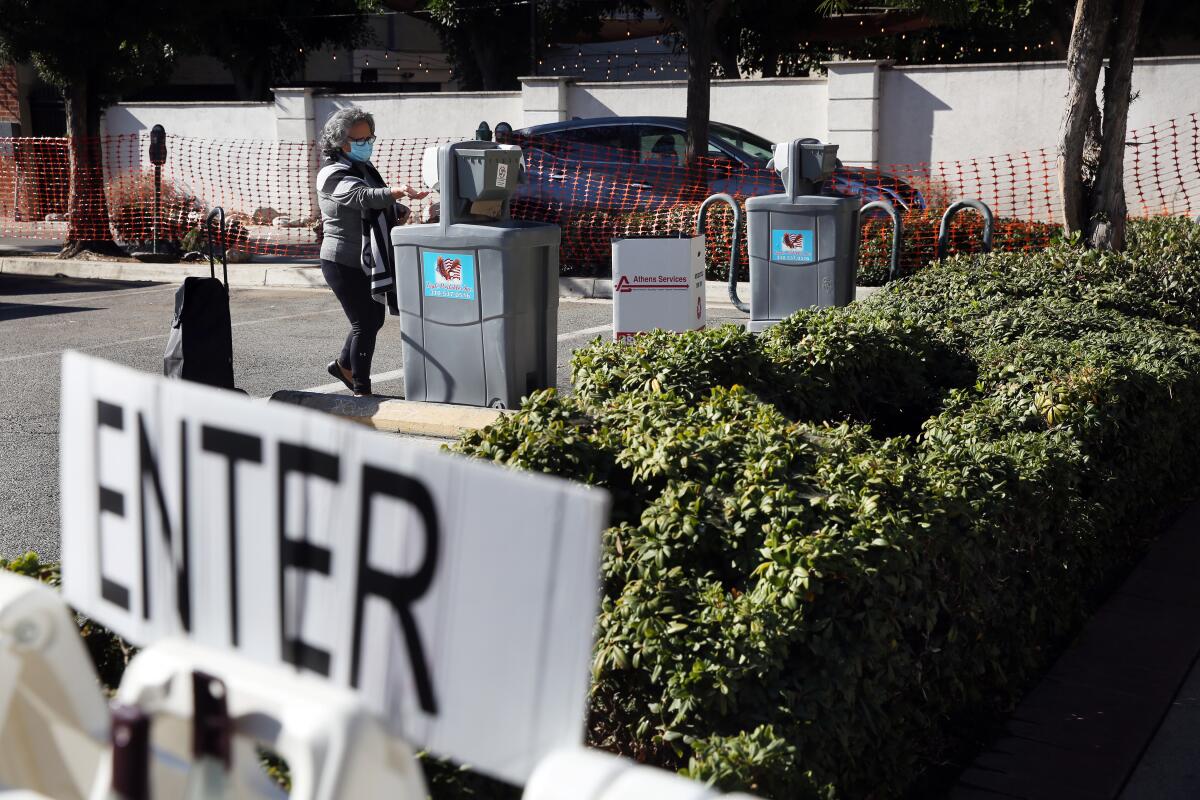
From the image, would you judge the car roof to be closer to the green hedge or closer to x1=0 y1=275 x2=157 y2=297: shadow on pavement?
x1=0 y1=275 x2=157 y2=297: shadow on pavement

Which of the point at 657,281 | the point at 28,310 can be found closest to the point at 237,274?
the point at 28,310

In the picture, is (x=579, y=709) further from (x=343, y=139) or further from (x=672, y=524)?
(x=343, y=139)

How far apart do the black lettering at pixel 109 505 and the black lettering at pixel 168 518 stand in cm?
6

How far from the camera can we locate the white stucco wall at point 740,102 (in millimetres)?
17266

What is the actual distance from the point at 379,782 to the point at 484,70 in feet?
89.9

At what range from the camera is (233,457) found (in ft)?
6.20

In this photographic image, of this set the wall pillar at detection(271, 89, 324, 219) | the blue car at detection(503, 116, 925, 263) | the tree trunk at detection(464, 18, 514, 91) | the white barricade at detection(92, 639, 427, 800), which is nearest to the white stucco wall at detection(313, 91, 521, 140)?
the wall pillar at detection(271, 89, 324, 219)

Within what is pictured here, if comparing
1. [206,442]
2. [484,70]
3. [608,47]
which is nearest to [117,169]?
[484,70]

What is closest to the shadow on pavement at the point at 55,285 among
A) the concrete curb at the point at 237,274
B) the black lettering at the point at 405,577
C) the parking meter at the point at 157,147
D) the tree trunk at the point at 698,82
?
the concrete curb at the point at 237,274

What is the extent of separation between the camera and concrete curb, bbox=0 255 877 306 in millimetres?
13352

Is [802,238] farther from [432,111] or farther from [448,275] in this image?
[432,111]

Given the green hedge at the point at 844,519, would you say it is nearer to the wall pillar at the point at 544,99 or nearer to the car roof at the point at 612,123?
the car roof at the point at 612,123

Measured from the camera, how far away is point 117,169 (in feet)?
68.9

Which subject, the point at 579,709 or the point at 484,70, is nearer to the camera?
the point at 579,709
